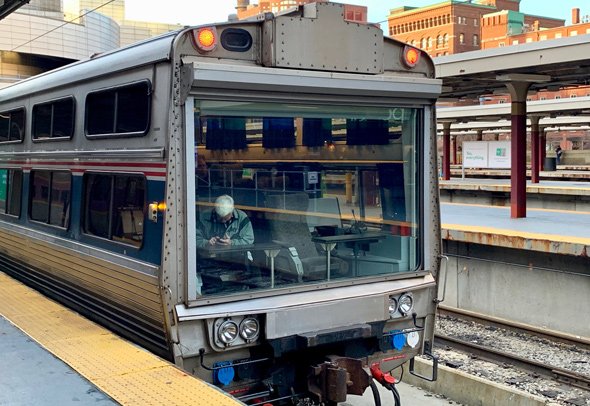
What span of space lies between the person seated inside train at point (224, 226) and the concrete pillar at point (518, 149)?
11279 mm

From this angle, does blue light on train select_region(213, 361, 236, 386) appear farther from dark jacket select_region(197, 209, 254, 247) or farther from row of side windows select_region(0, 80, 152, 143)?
row of side windows select_region(0, 80, 152, 143)

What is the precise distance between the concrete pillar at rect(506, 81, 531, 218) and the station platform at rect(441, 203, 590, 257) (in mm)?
321

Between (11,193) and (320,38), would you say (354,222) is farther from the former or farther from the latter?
(11,193)

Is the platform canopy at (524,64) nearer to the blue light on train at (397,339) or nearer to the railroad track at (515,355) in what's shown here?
the railroad track at (515,355)

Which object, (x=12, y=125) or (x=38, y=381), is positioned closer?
(x=38, y=381)

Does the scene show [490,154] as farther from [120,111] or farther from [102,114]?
[120,111]

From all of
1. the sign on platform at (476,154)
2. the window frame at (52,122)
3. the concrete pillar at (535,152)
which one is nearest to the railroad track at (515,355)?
the window frame at (52,122)

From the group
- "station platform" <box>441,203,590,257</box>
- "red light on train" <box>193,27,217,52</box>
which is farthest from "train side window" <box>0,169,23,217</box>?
"station platform" <box>441,203,590,257</box>

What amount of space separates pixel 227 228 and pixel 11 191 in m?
4.11

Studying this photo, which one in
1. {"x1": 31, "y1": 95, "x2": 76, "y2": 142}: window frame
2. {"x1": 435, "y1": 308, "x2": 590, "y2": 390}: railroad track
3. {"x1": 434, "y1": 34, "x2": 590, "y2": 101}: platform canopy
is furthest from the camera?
{"x1": 434, "y1": 34, "x2": 590, "y2": 101}: platform canopy

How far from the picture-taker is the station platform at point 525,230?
419 inches

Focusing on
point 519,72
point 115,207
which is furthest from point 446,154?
point 115,207

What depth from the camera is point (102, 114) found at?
18.3ft

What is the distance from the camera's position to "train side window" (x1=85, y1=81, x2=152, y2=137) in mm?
4992
